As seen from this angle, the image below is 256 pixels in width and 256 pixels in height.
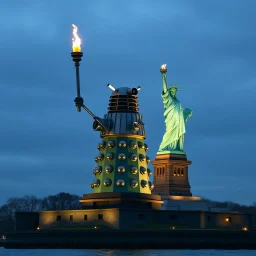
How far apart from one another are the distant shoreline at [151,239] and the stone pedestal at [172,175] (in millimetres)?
20993

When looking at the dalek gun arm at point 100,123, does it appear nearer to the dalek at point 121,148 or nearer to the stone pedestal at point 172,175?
the dalek at point 121,148

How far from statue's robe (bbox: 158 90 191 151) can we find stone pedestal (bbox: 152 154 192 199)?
1.21 m

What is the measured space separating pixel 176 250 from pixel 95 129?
1592cm

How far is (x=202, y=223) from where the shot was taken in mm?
93875

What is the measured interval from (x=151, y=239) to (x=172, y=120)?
86.1 ft

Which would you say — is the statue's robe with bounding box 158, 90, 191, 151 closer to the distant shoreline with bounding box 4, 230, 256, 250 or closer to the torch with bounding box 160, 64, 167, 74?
the torch with bounding box 160, 64, 167, 74

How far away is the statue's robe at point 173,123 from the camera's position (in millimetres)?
109062

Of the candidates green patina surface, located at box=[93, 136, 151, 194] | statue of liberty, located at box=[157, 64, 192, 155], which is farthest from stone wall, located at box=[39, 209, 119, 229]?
statue of liberty, located at box=[157, 64, 192, 155]

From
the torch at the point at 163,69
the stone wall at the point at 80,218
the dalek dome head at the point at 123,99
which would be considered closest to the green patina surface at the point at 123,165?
the stone wall at the point at 80,218

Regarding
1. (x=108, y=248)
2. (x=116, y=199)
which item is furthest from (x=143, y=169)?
(x=108, y=248)

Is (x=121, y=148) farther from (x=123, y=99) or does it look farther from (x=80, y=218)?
(x=80, y=218)

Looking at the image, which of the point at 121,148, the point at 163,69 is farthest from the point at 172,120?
the point at 121,148

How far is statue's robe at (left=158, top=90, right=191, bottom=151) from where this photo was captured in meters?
109

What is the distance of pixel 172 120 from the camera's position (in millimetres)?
109562
